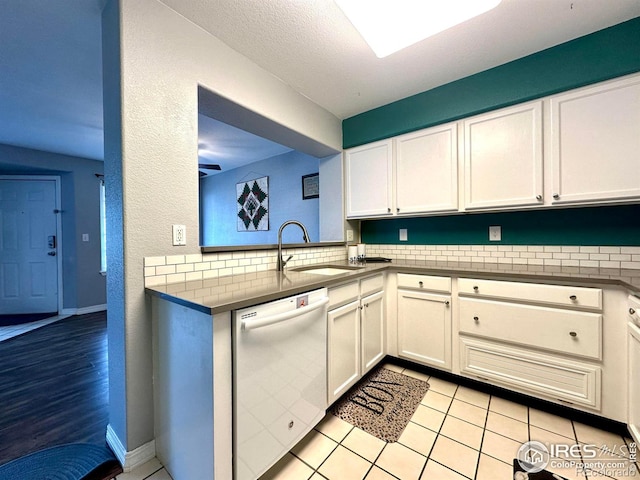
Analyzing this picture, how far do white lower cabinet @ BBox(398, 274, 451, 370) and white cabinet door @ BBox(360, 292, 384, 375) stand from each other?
16 centimetres

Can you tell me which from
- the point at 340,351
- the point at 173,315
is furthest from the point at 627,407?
the point at 173,315

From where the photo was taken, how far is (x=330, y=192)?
2.85 m

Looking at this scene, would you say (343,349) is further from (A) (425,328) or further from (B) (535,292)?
(B) (535,292)

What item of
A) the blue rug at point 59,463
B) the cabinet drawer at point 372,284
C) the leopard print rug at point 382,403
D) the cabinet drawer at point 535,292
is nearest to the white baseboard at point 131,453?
the blue rug at point 59,463

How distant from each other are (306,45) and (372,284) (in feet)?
5.64

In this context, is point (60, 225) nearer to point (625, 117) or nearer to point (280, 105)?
point (280, 105)

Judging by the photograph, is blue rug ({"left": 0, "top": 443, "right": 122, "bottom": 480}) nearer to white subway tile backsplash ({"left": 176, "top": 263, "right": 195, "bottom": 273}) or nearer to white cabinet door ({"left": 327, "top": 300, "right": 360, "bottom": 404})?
white subway tile backsplash ({"left": 176, "top": 263, "right": 195, "bottom": 273})

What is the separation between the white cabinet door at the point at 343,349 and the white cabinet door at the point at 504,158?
1.29 meters

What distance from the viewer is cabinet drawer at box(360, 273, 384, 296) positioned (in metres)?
1.89

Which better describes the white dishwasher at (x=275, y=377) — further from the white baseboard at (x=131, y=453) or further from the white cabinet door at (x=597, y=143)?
the white cabinet door at (x=597, y=143)

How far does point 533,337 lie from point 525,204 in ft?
2.95

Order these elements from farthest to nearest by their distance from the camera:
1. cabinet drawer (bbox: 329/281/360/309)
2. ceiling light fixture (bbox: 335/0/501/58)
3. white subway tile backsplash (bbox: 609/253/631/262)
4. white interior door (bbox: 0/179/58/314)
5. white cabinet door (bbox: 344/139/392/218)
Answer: white interior door (bbox: 0/179/58/314) → white cabinet door (bbox: 344/139/392/218) → white subway tile backsplash (bbox: 609/253/631/262) → cabinet drawer (bbox: 329/281/360/309) → ceiling light fixture (bbox: 335/0/501/58)

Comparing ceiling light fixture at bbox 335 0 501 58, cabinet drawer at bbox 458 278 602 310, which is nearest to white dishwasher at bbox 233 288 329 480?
cabinet drawer at bbox 458 278 602 310

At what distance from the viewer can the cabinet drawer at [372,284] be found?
1.89 m
